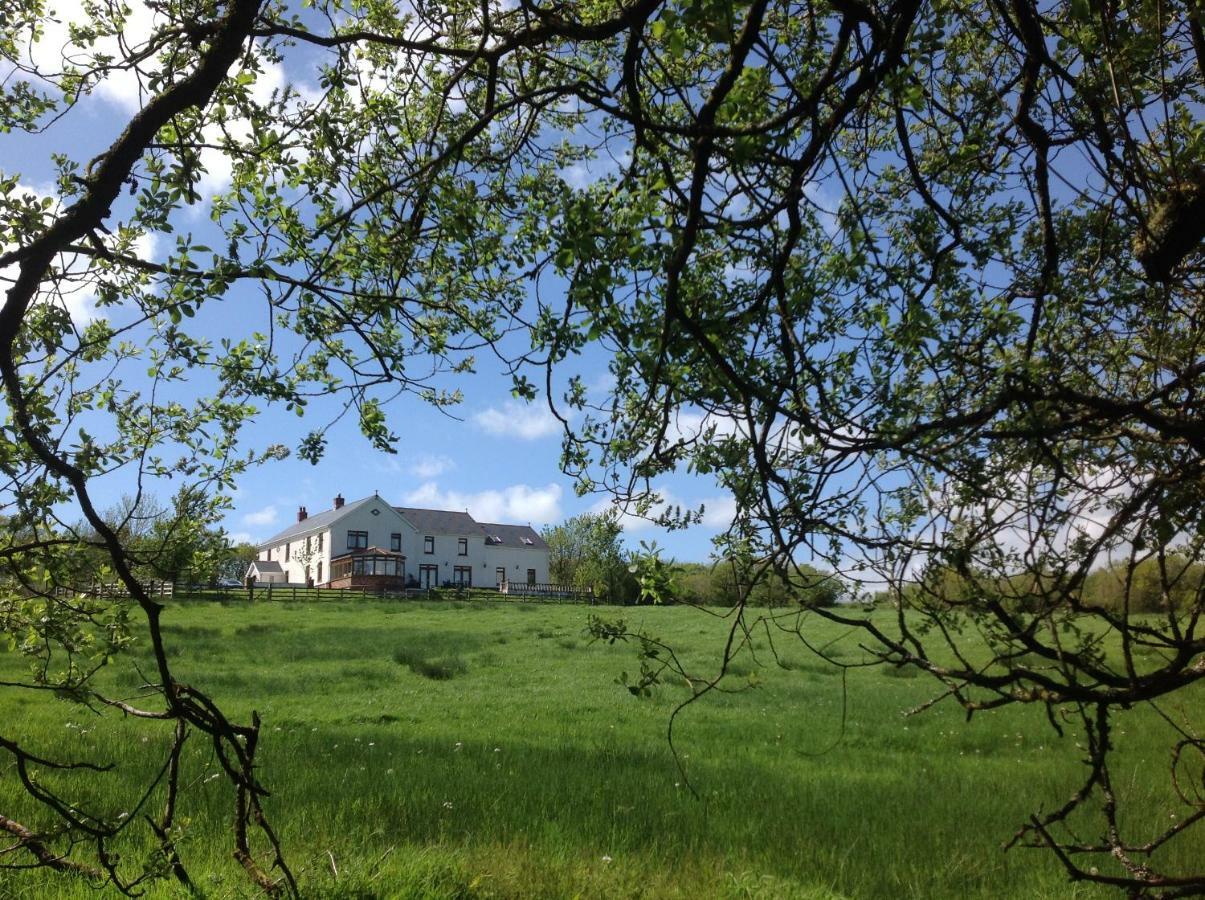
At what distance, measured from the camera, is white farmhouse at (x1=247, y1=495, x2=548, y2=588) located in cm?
7031

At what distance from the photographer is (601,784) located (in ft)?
29.2

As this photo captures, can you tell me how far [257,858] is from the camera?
5.84 meters

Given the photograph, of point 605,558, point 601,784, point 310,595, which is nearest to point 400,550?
point 310,595

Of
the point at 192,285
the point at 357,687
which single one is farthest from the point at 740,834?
the point at 357,687

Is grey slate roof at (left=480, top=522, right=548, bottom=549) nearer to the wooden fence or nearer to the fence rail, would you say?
the fence rail

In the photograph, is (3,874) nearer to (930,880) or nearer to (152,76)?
(152,76)

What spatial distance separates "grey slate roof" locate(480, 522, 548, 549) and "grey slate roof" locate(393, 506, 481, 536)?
5.02 ft

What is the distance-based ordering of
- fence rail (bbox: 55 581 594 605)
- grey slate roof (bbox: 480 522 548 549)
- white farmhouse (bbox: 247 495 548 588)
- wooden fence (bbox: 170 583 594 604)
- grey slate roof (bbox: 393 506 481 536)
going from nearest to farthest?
fence rail (bbox: 55 581 594 605), wooden fence (bbox: 170 583 594 604), white farmhouse (bbox: 247 495 548 588), grey slate roof (bbox: 393 506 481 536), grey slate roof (bbox: 480 522 548 549)

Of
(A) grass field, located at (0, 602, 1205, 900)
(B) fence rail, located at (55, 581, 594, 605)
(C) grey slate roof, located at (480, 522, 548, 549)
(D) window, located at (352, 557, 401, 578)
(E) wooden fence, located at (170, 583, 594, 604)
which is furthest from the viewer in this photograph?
(C) grey slate roof, located at (480, 522, 548, 549)

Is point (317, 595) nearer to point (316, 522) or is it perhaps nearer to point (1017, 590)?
point (316, 522)

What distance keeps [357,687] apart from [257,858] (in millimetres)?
11524

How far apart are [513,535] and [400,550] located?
13.3m

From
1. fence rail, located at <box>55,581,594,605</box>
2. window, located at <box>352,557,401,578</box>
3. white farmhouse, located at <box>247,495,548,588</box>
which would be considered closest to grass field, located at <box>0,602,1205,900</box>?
fence rail, located at <box>55,581,594,605</box>

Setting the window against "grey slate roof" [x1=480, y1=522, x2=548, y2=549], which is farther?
"grey slate roof" [x1=480, y1=522, x2=548, y2=549]
